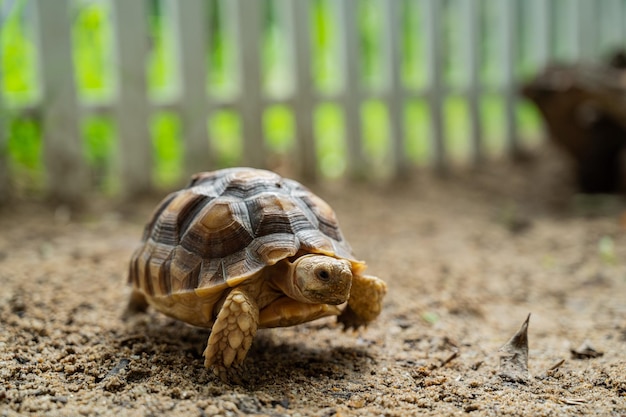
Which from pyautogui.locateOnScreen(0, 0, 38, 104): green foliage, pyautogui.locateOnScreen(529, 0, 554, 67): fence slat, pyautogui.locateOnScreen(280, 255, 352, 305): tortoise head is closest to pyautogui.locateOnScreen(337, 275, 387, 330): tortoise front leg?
pyautogui.locateOnScreen(280, 255, 352, 305): tortoise head

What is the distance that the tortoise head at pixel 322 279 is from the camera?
195 centimetres

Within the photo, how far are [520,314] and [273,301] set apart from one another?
1.34 meters

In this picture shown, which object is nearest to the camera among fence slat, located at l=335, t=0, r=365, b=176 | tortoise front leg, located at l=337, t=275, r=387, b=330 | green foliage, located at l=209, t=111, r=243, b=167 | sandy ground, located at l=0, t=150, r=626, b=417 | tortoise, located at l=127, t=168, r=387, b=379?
sandy ground, located at l=0, t=150, r=626, b=417

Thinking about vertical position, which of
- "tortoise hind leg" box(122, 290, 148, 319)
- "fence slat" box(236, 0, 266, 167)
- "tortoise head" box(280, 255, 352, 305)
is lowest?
"tortoise hind leg" box(122, 290, 148, 319)

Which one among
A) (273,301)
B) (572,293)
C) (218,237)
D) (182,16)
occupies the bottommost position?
(572,293)

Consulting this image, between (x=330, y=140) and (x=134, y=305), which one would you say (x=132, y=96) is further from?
(x=330, y=140)

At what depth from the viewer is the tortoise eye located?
1949 mm

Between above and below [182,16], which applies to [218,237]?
below

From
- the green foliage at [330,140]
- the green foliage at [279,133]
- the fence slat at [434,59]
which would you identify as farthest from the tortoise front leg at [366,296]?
the fence slat at [434,59]

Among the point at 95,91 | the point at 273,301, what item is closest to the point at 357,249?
the point at 273,301

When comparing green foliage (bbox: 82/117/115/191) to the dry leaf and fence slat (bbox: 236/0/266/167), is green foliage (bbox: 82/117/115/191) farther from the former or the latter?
the dry leaf

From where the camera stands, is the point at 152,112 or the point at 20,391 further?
the point at 152,112

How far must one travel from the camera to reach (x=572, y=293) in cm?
324

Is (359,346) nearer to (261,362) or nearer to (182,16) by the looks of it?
(261,362)
